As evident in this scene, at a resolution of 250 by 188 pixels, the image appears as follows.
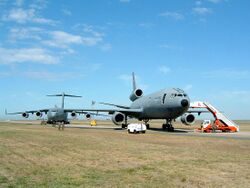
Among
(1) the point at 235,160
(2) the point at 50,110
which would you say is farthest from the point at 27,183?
(2) the point at 50,110

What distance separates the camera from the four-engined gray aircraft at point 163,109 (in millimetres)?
46688

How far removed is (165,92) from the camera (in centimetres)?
4997

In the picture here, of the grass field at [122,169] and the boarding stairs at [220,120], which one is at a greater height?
the boarding stairs at [220,120]

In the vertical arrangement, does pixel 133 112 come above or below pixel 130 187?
above

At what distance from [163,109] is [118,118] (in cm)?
856

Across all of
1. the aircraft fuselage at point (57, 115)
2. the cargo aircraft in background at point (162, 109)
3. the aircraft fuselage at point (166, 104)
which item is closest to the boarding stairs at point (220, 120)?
the cargo aircraft in background at point (162, 109)

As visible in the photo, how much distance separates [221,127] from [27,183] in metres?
42.9

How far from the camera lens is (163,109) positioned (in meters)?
49.6

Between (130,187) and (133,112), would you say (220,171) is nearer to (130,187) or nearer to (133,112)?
(130,187)

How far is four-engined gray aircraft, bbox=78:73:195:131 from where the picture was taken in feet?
153

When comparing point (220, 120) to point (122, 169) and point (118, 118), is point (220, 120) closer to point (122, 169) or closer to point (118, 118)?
point (118, 118)

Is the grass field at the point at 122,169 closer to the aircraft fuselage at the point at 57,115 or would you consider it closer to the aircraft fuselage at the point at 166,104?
the aircraft fuselage at the point at 166,104

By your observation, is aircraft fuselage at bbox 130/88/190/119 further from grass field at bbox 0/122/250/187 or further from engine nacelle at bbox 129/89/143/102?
grass field at bbox 0/122/250/187

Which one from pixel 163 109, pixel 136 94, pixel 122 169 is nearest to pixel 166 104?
pixel 163 109
